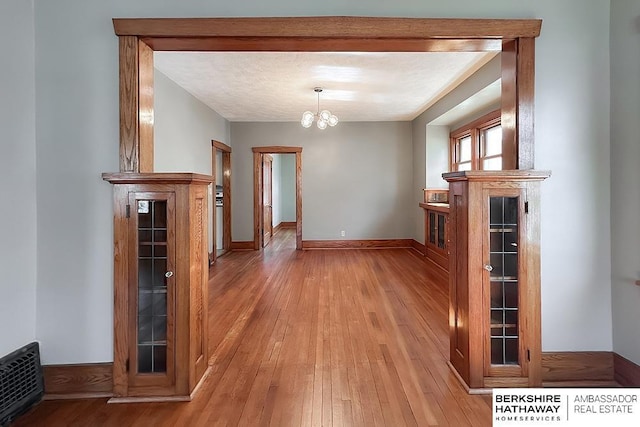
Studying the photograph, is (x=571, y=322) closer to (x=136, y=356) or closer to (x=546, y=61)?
(x=546, y=61)

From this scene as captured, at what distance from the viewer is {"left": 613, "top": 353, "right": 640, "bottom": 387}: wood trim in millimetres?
2025

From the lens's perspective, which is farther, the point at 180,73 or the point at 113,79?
the point at 180,73

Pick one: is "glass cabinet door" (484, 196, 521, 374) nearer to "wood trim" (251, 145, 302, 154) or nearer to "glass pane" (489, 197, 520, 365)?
"glass pane" (489, 197, 520, 365)

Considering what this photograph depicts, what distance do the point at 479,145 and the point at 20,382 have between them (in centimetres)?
569

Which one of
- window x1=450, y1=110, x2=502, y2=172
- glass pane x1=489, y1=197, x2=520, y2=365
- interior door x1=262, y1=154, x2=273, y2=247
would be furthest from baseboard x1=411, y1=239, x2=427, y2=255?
glass pane x1=489, y1=197, x2=520, y2=365

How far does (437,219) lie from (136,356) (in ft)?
15.9

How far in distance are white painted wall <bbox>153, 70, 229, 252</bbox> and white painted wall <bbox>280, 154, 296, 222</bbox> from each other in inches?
238

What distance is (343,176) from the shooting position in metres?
7.27

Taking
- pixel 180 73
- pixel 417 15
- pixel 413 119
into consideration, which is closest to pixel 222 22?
pixel 417 15

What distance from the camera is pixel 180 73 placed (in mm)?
4188

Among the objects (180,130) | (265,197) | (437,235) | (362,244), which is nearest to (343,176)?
(362,244)

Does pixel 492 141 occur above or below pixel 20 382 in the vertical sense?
above

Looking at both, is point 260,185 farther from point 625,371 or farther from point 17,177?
point 625,371

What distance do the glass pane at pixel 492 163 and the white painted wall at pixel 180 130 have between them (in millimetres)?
4236
